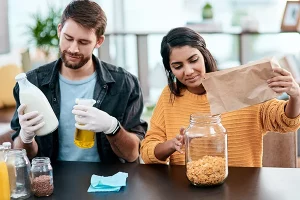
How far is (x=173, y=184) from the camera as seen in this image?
166cm

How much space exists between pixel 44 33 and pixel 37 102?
10.2ft

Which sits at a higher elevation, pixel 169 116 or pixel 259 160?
pixel 169 116

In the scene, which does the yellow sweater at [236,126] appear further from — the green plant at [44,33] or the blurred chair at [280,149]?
the green plant at [44,33]

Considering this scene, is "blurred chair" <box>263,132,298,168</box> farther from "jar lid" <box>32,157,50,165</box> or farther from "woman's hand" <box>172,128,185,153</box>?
"jar lid" <box>32,157,50,165</box>

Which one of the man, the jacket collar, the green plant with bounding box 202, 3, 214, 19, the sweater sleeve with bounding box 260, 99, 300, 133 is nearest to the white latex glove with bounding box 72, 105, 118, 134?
the man

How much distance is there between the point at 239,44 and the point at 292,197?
3.70 metres

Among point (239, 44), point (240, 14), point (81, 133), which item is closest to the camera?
point (81, 133)

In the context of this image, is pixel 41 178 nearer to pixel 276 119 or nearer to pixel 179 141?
pixel 179 141

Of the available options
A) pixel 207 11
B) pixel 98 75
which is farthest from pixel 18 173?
pixel 207 11

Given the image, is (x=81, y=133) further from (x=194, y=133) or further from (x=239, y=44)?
(x=239, y=44)

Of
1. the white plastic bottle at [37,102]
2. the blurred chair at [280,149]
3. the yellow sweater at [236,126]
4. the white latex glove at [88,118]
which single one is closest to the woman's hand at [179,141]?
the yellow sweater at [236,126]

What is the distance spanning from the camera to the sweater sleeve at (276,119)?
1822 millimetres

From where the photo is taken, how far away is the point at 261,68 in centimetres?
161

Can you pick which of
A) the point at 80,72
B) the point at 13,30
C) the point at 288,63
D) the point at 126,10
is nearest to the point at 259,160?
the point at 80,72
